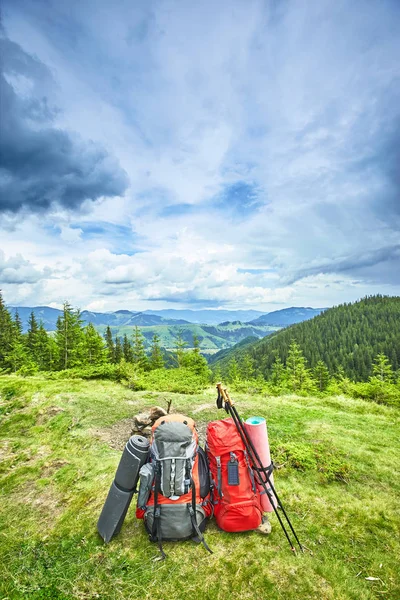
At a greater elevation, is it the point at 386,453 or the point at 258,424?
the point at 258,424

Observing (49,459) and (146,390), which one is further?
(146,390)

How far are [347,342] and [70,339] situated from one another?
158 metres

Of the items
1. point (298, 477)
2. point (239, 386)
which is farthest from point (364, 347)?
point (298, 477)

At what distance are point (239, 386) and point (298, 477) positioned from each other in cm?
1257

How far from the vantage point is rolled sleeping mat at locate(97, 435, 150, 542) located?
15.4 feet

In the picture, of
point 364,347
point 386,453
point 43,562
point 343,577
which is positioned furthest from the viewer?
point 364,347

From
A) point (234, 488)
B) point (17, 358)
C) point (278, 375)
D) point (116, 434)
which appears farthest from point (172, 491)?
point (278, 375)

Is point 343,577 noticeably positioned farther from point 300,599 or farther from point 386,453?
point 386,453

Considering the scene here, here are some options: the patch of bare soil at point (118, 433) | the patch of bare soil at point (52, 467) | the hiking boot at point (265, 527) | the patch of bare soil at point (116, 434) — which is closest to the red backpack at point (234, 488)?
the hiking boot at point (265, 527)

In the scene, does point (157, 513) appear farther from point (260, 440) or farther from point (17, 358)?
point (17, 358)

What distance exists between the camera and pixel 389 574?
393cm

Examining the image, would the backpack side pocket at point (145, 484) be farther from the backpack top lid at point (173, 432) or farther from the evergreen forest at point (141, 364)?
the evergreen forest at point (141, 364)

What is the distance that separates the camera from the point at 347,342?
15650 centimetres

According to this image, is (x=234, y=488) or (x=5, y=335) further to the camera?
(x=5, y=335)
